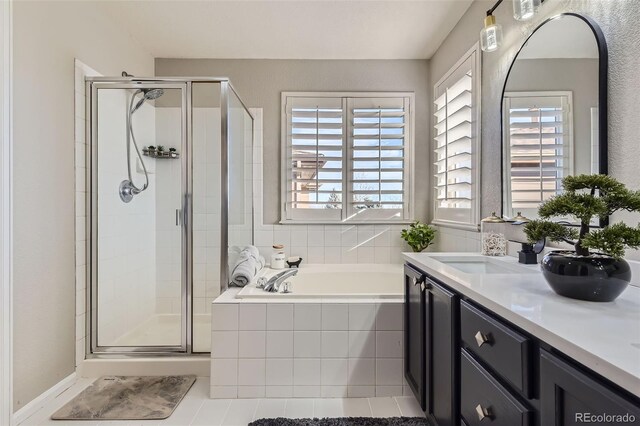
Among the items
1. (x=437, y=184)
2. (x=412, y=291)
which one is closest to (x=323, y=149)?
(x=437, y=184)

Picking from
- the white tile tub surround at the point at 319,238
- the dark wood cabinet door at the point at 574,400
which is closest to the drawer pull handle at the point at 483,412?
the dark wood cabinet door at the point at 574,400

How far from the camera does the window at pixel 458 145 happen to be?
7.13 feet

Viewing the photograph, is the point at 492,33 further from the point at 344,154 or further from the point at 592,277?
the point at 344,154

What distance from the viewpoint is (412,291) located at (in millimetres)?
1689

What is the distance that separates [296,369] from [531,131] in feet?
5.82

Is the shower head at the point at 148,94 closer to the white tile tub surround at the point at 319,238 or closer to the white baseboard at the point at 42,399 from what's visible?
the white tile tub surround at the point at 319,238

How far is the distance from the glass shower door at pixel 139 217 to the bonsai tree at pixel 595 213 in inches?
81.8

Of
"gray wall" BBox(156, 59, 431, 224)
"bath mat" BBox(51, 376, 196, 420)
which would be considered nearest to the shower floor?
"bath mat" BBox(51, 376, 196, 420)

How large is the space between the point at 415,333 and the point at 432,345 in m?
0.25

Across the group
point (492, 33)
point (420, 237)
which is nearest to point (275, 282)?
point (420, 237)

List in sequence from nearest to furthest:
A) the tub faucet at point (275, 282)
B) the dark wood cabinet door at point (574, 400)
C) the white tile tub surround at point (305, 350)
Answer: the dark wood cabinet door at point (574, 400) → the white tile tub surround at point (305, 350) → the tub faucet at point (275, 282)

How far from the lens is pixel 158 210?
2.37m

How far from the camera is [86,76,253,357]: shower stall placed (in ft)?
7.06

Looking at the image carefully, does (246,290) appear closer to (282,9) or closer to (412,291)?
(412,291)
